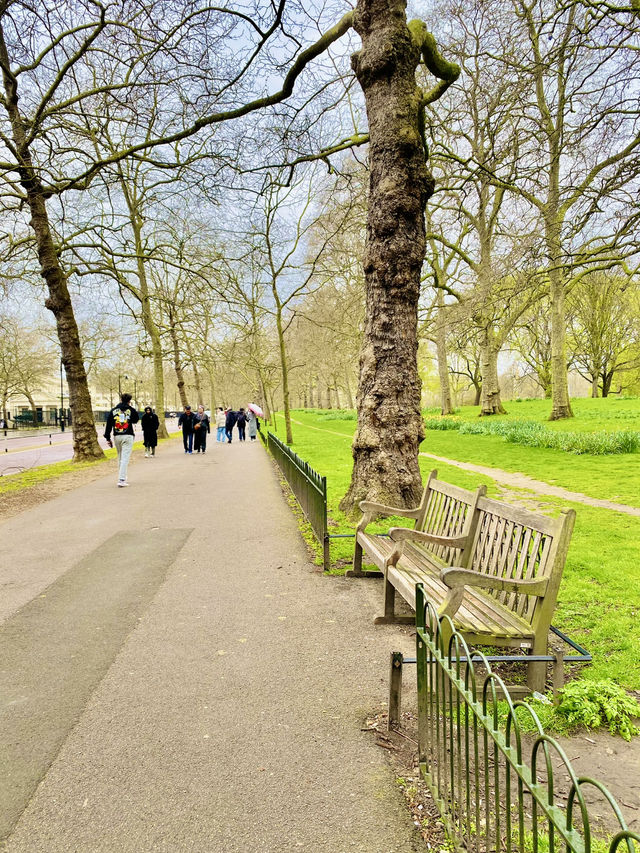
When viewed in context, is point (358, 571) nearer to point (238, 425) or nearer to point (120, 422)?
point (120, 422)

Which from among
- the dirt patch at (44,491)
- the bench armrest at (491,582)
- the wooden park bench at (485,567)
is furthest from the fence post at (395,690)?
the dirt patch at (44,491)

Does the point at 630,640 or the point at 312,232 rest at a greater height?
the point at 312,232

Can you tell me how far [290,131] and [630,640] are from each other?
9361mm

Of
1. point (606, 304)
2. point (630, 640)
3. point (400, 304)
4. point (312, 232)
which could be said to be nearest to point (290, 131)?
point (400, 304)

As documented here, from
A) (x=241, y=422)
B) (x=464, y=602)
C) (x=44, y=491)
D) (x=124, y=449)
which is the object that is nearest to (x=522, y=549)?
(x=464, y=602)

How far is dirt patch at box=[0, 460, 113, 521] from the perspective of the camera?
9.14 meters

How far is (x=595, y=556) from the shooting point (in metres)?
5.53

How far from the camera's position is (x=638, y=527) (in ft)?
21.7

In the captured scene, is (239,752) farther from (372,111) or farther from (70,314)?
(70,314)

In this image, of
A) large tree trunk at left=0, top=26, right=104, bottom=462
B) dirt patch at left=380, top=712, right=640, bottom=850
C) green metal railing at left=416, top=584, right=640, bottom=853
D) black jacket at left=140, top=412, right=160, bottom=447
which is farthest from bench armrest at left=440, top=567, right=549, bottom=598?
black jacket at left=140, top=412, right=160, bottom=447

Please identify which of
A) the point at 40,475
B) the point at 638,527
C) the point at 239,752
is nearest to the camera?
the point at 239,752

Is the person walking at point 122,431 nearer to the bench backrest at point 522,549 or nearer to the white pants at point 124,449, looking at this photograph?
the white pants at point 124,449

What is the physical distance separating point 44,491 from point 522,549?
33.6 ft

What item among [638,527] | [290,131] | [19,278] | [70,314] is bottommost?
[638,527]
